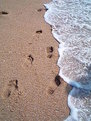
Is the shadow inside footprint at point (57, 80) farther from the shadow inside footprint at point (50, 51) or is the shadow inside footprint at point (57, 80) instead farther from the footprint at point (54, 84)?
the shadow inside footprint at point (50, 51)

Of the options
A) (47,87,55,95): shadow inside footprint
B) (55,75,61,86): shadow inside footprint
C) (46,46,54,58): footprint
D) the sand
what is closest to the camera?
the sand

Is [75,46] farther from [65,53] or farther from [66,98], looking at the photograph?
[66,98]

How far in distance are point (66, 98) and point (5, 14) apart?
3.07m

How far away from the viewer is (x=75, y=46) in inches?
166

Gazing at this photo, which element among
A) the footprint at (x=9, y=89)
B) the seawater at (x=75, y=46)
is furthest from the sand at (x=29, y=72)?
the seawater at (x=75, y=46)

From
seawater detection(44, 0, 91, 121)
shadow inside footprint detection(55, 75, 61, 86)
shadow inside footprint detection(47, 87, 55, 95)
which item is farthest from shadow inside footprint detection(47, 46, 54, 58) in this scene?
shadow inside footprint detection(47, 87, 55, 95)

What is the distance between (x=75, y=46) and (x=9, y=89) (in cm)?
169

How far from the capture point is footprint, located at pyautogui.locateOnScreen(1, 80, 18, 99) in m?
3.23

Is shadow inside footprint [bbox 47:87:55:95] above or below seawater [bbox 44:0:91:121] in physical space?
below

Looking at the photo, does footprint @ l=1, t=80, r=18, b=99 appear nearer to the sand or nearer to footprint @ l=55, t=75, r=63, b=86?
the sand

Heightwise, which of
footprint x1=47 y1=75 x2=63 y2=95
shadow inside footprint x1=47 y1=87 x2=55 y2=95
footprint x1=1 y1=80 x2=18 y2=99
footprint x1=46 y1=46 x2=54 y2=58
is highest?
footprint x1=46 y1=46 x2=54 y2=58

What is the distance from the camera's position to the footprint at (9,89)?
3227mm

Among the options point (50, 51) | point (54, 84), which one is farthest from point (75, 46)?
point (54, 84)

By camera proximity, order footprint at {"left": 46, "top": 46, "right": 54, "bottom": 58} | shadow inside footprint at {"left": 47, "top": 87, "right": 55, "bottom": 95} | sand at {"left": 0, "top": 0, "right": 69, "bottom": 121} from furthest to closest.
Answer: footprint at {"left": 46, "top": 46, "right": 54, "bottom": 58} → shadow inside footprint at {"left": 47, "top": 87, "right": 55, "bottom": 95} → sand at {"left": 0, "top": 0, "right": 69, "bottom": 121}
